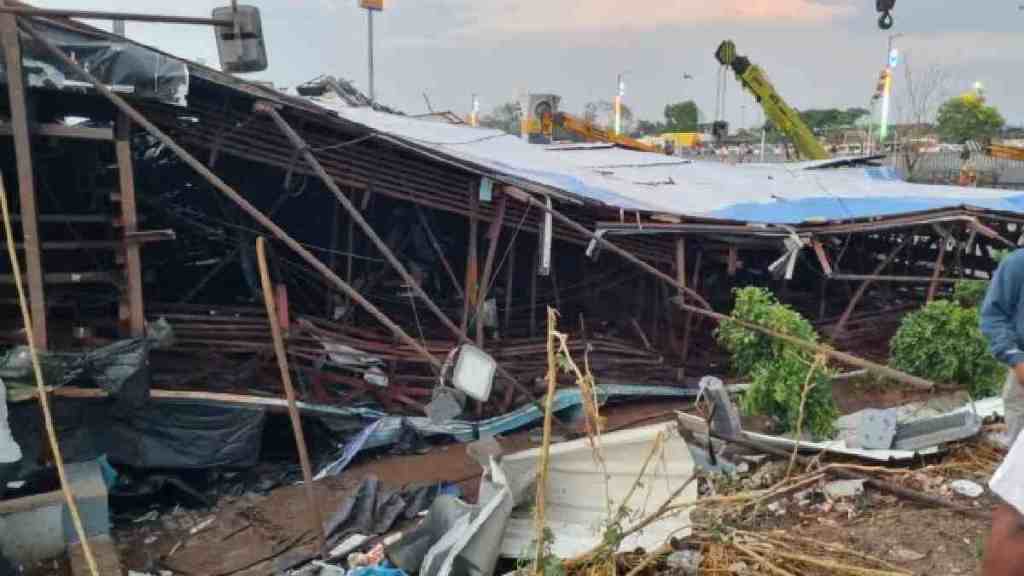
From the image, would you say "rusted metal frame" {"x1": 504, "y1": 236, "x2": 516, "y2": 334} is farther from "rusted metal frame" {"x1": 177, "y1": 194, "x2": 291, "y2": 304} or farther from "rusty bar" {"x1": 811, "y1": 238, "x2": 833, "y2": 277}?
"rusty bar" {"x1": 811, "y1": 238, "x2": 833, "y2": 277}

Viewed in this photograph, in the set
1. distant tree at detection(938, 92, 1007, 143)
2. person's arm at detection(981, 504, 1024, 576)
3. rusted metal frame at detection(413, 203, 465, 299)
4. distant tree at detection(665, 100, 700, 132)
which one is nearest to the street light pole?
rusted metal frame at detection(413, 203, 465, 299)

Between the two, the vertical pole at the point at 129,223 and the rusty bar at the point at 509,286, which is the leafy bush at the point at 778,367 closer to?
the rusty bar at the point at 509,286

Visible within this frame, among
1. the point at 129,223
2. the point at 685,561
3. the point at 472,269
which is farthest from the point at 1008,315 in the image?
the point at 129,223

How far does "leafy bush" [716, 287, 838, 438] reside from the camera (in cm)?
700

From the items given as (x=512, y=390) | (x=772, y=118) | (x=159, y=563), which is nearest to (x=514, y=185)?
(x=512, y=390)

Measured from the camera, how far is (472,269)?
8.27 m

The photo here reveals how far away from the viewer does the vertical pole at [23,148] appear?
18.3ft

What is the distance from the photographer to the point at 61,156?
23.2 ft

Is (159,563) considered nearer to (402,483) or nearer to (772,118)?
(402,483)

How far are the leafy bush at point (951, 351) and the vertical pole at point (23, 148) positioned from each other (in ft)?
26.7

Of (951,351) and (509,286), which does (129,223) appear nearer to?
(509,286)

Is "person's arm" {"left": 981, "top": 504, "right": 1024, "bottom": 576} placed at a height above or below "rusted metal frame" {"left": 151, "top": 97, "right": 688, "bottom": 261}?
below

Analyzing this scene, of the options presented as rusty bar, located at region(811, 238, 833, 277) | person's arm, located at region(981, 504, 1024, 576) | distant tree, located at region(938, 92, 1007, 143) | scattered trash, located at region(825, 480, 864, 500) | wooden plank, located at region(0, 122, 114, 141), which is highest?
distant tree, located at region(938, 92, 1007, 143)

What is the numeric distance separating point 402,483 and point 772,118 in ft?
46.5
